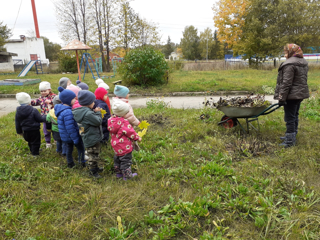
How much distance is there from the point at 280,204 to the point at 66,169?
3.12 meters

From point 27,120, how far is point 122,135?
6.04 ft

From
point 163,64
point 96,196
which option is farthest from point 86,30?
point 96,196

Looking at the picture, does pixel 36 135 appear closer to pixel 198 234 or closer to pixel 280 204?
pixel 198 234

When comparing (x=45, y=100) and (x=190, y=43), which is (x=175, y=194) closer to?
(x=45, y=100)

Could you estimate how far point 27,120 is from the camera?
3.76 meters

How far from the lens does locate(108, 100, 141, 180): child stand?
3.16m

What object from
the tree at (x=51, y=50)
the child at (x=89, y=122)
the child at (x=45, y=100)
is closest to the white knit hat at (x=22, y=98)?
the child at (x=45, y=100)

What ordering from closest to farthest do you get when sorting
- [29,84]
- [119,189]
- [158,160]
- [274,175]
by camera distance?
[119,189], [274,175], [158,160], [29,84]

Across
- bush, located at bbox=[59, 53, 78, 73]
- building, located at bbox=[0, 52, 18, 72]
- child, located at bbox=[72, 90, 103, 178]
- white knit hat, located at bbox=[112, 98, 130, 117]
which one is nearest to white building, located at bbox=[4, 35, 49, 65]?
building, located at bbox=[0, 52, 18, 72]

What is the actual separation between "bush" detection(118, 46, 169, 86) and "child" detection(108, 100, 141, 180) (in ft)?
26.9

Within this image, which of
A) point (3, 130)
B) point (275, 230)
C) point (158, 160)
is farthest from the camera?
point (3, 130)

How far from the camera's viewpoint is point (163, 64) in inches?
451

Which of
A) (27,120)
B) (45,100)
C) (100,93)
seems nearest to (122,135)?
(100,93)

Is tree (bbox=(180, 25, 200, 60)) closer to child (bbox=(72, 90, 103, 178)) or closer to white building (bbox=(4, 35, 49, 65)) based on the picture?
white building (bbox=(4, 35, 49, 65))
